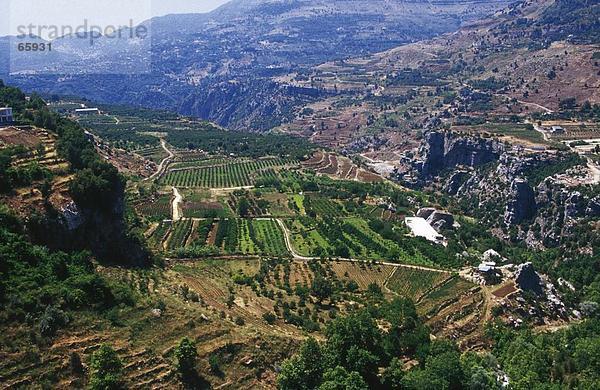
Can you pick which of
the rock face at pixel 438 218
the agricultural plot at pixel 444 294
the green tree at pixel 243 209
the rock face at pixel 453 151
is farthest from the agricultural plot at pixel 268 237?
the rock face at pixel 453 151

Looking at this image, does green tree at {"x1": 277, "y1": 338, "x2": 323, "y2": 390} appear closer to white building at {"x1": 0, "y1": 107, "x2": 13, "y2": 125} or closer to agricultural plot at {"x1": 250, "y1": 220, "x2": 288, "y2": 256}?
agricultural plot at {"x1": 250, "y1": 220, "x2": 288, "y2": 256}

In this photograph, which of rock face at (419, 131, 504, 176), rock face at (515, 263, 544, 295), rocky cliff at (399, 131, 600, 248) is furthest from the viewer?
rock face at (419, 131, 504, 176)

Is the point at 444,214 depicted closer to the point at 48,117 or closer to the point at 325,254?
the point at 325,254

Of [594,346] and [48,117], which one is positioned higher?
[48,117]

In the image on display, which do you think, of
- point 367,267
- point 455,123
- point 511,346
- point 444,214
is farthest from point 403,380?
point 455,123

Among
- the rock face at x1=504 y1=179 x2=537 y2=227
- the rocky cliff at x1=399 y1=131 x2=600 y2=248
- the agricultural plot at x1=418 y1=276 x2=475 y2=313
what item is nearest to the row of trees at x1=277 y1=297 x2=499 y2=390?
the agricultural plot at x1=418 y1=276 x2=475 y2=313

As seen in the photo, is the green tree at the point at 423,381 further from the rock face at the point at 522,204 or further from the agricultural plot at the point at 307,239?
the rock face at the point at 522,204
